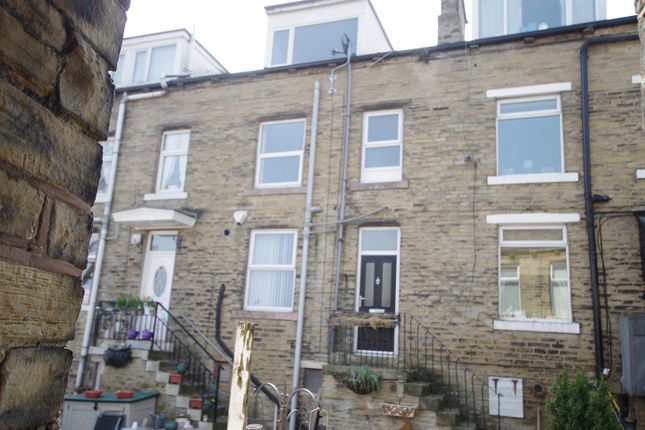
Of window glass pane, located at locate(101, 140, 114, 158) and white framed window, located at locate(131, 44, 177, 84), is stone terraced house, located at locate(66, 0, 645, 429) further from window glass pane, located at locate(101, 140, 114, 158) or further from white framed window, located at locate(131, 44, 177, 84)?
white framed window, located at locate(131, 44, 177, 84)

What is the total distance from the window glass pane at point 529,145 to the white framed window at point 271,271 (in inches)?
203

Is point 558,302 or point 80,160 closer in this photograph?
point 80,160

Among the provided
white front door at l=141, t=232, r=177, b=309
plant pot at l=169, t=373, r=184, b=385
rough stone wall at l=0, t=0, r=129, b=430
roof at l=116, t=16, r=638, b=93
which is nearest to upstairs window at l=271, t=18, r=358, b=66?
roof at l=116, t=16, r=638, b=93

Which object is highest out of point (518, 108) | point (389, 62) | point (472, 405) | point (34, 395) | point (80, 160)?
point (389, 62)

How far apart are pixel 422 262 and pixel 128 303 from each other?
282 inches

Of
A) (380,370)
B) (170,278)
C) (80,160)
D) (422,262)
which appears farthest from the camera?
(170,278)

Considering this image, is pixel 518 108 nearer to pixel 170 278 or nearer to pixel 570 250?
pixel 570 250

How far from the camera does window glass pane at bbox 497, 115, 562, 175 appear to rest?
11828 millimetres

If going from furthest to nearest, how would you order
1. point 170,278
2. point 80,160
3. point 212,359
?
point 170,278
point 212,359
point 80,160

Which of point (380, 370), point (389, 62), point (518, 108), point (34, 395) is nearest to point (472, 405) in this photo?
point (380, 370)

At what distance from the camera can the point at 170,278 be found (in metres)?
14.4

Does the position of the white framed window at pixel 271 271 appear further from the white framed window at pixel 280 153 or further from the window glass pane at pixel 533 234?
the window glass pane at pixel 533 234

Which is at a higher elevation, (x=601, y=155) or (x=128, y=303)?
(x=601, y=155)

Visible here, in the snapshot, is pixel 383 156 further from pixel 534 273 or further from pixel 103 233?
pixel 103 233
